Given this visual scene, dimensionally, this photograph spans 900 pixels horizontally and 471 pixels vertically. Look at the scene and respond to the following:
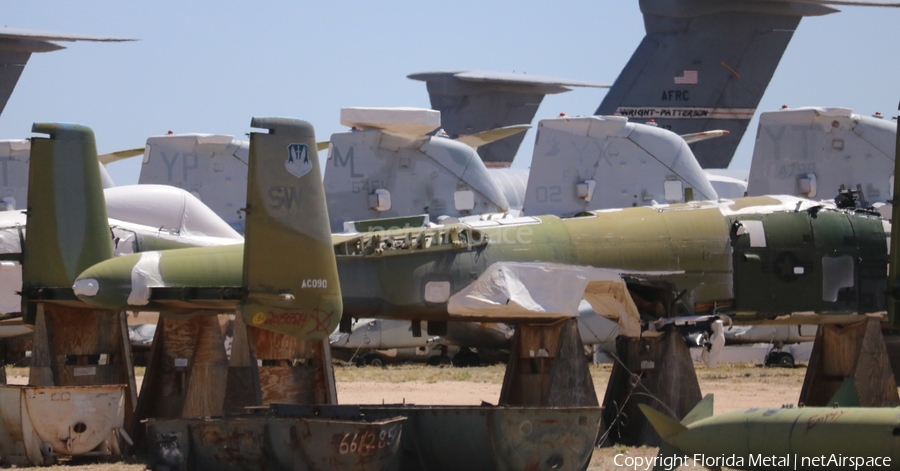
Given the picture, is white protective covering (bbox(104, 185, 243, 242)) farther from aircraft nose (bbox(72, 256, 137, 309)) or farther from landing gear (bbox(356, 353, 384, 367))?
landing gear (bbox(356, 353, 384, 367))

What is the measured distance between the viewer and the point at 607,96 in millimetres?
34375

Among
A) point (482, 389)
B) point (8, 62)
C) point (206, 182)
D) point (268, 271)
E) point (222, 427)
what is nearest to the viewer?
point (222, 427)

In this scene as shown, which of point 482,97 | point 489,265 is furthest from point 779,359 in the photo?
point 482,97

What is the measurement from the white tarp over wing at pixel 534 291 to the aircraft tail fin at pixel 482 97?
36504 mm

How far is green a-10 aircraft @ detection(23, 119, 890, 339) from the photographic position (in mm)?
12562

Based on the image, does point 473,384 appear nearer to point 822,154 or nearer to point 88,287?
point 822,154

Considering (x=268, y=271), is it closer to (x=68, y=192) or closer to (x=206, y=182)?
(x=68, y=192)

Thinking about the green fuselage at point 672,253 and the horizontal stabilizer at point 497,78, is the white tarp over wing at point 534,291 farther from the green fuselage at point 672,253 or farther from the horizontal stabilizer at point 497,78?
the horizontal stabilizer at point 497,78

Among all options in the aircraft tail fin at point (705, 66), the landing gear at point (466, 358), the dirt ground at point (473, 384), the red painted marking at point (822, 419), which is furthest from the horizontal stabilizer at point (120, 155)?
the red painted marking at point (822, 419)

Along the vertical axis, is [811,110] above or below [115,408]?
above

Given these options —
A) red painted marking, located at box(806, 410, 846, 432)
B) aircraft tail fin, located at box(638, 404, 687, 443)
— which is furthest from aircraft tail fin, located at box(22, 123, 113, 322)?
red painted marking, located at box(806, 410, 846, 432)

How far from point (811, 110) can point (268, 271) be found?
15823 millimetres

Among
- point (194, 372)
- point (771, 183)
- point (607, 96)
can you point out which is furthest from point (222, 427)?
point (607, 96)

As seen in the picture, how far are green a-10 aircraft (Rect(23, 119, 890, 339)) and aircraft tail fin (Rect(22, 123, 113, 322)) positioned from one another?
4 cm
